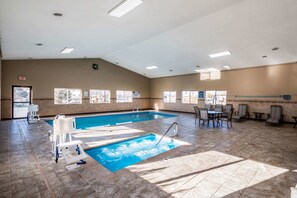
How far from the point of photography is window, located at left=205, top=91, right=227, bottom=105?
10951 mm

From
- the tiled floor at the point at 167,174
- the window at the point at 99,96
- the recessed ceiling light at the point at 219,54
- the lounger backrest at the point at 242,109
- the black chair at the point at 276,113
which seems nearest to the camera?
the tiled floor at the point at 167,174

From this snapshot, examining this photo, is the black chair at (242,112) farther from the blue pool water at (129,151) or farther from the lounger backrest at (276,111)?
the blue pool water at (129,151)

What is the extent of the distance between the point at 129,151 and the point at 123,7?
3.91m

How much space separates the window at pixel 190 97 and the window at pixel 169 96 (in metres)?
1.04

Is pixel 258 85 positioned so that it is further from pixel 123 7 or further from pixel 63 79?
pixel 63 79

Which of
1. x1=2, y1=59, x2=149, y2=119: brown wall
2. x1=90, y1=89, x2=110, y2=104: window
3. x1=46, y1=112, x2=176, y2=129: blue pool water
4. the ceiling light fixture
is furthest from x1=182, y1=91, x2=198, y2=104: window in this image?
the ceiling light fixture

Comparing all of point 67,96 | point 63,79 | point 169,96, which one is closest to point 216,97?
point 169,96

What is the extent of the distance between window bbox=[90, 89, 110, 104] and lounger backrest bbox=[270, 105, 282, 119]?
1072 centimetres

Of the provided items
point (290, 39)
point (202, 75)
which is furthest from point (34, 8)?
point (202, 75)

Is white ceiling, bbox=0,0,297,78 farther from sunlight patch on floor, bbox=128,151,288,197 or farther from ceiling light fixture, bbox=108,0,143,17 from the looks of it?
sunlight patch on floor, bbox=128,151,288,197

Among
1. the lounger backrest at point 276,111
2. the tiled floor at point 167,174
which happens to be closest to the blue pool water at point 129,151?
the tiled floor at point 167,174

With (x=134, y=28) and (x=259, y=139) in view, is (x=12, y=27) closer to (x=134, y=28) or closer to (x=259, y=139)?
(x=134, y=28)

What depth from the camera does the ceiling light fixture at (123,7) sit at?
3.61m

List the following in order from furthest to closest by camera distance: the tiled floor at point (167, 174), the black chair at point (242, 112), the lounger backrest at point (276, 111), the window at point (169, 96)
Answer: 1. the window at point (169, 96)
2. the black chair at point (242, 112)
3. the lounger backrest at point (276, 111)
4. the tiled floor at point (167, 174)
